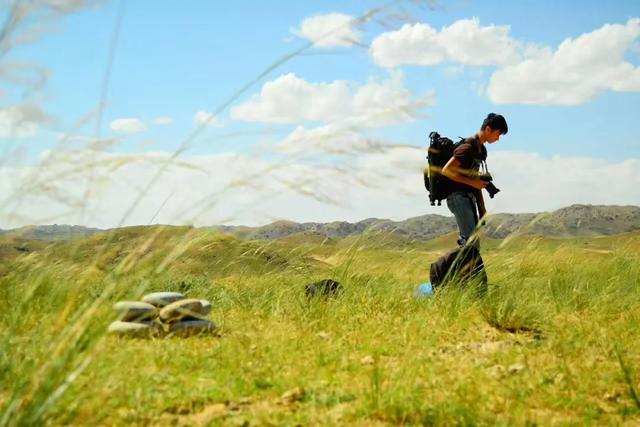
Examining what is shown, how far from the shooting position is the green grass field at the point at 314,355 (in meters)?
2.50

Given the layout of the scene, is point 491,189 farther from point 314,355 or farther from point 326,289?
point 314,355

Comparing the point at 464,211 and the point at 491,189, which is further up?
the point at 491,189

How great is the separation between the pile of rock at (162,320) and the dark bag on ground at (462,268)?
7.06 ft

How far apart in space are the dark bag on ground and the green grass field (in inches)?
7.9

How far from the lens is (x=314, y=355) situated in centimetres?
367

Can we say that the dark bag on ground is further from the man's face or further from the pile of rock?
the pile of rock

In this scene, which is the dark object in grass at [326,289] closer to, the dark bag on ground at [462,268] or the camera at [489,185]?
the dark bag on ground at [462,268]

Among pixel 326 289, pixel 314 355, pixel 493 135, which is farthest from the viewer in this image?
pixel 493 135

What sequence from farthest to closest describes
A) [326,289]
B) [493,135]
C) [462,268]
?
[493,135] → [462,268] → [326,289]

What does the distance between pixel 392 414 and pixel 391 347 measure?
4.13 feet

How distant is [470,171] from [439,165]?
41 cm

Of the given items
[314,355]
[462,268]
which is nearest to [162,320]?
[314,355]

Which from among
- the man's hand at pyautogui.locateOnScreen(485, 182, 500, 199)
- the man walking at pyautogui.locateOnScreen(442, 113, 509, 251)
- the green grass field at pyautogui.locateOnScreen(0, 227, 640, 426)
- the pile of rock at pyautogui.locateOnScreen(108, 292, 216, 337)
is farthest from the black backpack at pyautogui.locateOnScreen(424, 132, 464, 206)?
the pile of rock at pyautogui.locateOnScreen(108, 292, 216, 337)

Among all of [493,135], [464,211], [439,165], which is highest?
[493,135]
